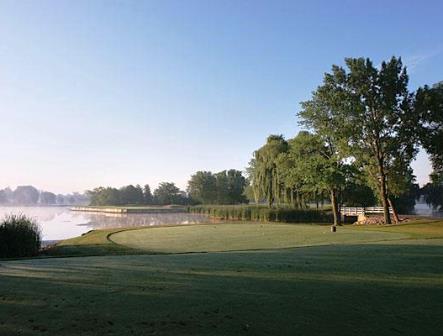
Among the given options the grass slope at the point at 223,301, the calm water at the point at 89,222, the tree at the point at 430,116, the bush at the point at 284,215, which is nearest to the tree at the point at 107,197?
the calm water at the point at 89,222

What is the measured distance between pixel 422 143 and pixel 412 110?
2.68 m

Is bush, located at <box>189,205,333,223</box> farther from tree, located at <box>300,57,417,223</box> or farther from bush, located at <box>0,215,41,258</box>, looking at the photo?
bush, located at <box>0,215,41,258</box>

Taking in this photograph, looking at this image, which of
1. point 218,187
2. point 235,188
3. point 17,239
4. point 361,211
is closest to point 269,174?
point 361,211

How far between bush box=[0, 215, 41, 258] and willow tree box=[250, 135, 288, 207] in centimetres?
3825

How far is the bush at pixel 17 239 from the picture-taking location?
48.7ft

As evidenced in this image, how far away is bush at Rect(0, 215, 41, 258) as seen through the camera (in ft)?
48.7

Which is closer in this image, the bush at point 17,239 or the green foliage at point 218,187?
the bush at point 17,239

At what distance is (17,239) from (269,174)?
4083 centimetres

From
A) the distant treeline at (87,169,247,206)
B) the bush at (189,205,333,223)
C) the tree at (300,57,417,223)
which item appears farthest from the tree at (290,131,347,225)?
the distant treeline at (87,169,247,206)

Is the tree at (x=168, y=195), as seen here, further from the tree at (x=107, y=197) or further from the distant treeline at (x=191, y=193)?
the tree at (x=107, y=197)

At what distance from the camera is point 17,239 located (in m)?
15.1

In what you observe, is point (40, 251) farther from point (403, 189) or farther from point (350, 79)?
point (403, 189)

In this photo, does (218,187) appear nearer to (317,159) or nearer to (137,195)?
(137,195)

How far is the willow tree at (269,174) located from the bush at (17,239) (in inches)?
1506
